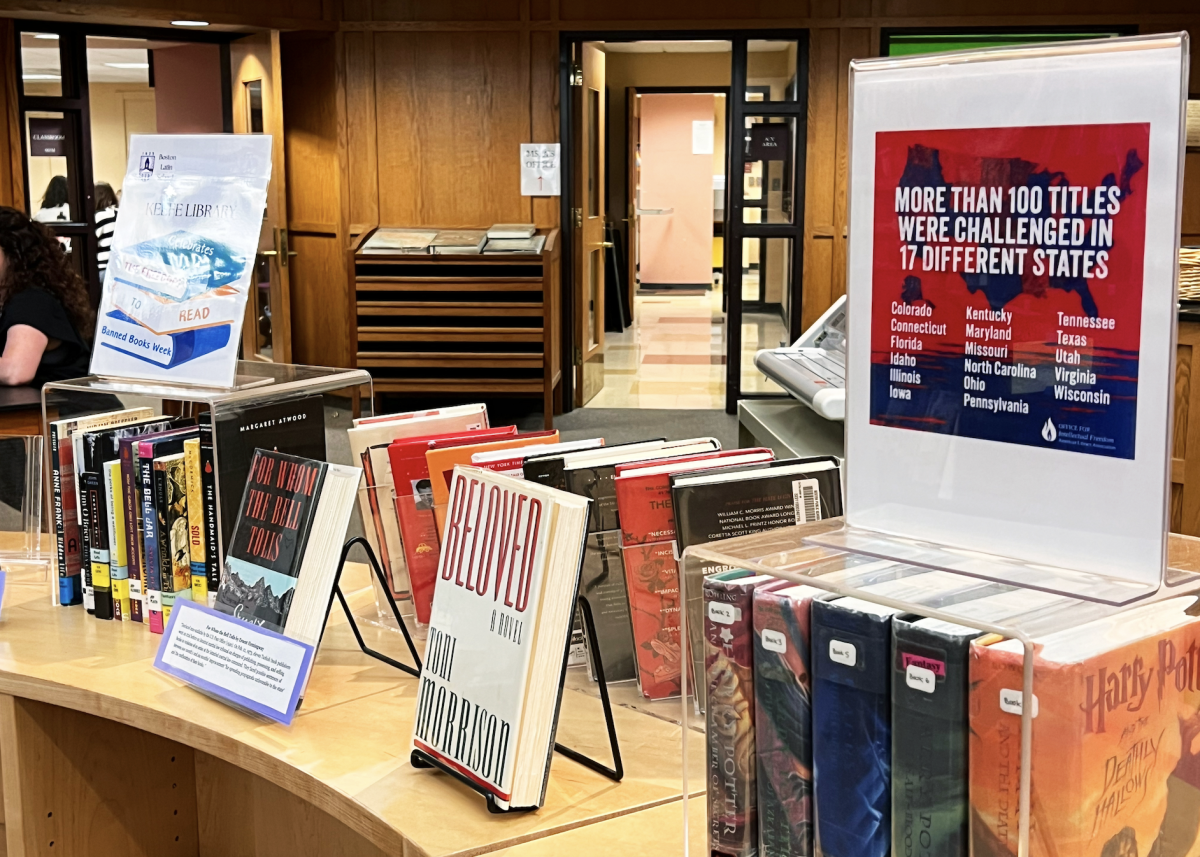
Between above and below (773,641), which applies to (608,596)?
below

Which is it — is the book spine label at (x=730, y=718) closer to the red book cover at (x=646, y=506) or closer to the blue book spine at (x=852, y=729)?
the blue book spine at (x=852, y=729)

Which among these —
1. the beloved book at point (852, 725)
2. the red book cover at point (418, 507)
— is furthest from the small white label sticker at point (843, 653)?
the red book cover at point (418, 507)

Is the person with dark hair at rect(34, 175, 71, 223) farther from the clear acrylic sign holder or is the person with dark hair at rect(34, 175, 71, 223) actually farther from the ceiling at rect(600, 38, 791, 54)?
the clear acrylic sign holder

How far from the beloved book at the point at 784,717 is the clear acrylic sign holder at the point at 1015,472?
0.03 metres

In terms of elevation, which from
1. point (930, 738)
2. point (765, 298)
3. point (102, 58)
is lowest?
point (930, 738)

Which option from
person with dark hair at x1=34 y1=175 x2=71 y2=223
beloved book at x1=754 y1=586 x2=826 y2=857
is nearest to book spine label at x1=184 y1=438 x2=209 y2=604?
beloved book at x1=754 y1=586 x2=826 y2=857

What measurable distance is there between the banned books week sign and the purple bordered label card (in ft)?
2.76

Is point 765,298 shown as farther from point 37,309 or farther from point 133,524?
point 133,524

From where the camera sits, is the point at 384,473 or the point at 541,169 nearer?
the point at 384,473

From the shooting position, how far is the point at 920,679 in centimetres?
97

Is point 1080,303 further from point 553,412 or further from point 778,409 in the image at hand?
point 553,412

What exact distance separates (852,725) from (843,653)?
62 millimetres

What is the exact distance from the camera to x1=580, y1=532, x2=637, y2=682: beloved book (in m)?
1.67

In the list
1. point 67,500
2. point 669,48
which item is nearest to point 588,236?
point 669,48
